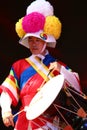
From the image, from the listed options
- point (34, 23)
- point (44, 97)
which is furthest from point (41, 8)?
point (44, 97)

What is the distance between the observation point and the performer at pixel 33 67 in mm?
2430

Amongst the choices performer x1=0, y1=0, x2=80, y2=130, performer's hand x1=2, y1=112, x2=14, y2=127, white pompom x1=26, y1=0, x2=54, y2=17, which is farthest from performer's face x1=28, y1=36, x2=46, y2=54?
performer's hand x1=2, y1=112, x2=14, y2=127

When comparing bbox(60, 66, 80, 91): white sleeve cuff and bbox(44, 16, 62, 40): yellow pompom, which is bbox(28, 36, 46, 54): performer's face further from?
bbox(60, 66, 80, 91): white sleeve cuff

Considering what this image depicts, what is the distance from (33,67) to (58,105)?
0.32 metres

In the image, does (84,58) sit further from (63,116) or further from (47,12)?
(63,116)

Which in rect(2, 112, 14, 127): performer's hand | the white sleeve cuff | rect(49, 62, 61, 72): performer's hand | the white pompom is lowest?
rect(2, 112, 14, 127): performer's hand

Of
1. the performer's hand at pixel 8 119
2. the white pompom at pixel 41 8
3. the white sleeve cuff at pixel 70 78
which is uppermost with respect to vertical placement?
the white pompom at pixel 41 8

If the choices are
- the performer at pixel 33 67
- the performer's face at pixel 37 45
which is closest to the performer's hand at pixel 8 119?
the performer at pixel 33 67

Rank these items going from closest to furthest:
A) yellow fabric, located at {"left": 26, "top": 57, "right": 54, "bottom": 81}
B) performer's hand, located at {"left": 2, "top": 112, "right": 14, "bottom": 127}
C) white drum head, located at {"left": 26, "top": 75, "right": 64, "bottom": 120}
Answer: white drum head, located at {"left": 26, "top": 75, "right": 64, "bottom": 120} → performer's hand, located at {"left": 2, "top": 112, "right": 14, "bottom": 127} → yellow fabric, located at {"left": 26, "top": 57, "right": 54, "bottom": 81}

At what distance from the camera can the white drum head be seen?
2232 mm

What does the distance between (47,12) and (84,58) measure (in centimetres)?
63

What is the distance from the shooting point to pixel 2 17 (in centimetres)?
318

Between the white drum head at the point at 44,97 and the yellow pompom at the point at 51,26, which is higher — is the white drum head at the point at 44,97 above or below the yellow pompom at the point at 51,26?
below

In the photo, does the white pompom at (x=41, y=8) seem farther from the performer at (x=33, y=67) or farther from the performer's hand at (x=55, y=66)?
the performer's hand at (x=55, y=66)
